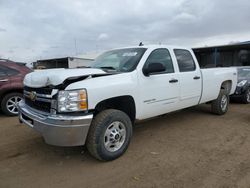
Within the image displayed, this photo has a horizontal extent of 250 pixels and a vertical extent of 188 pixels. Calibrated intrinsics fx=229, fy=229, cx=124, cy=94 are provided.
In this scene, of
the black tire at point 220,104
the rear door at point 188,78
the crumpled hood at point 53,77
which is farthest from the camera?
the black tire at point 220,104

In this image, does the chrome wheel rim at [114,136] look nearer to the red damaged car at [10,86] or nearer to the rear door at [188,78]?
the rear door at [188,78]

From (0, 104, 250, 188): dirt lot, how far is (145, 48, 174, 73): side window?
1453mm

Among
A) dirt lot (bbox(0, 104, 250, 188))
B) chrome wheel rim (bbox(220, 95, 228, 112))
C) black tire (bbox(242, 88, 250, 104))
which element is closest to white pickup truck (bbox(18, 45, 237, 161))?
dirt lot (bbox(0, 104, 250, 188))

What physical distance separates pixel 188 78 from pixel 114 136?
2.33 m

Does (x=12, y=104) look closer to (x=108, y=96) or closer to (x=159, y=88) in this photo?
(x=108, y=96)

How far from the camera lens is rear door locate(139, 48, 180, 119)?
4.09 m

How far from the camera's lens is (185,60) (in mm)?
5285

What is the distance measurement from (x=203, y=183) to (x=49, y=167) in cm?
228

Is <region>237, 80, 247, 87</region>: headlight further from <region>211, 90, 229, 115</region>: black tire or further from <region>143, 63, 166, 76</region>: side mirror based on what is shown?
<region>143, 63, 166, 76</region>: side mirror

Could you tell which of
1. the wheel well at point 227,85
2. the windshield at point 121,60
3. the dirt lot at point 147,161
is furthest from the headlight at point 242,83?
the windshield at point 121,60

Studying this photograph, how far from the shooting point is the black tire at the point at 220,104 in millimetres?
6410

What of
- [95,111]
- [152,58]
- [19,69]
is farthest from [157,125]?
[19,69]

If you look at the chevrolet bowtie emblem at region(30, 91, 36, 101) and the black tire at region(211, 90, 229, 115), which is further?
the black tire at region(211, 90, 229, 115)

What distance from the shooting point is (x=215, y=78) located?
19.9 ft
